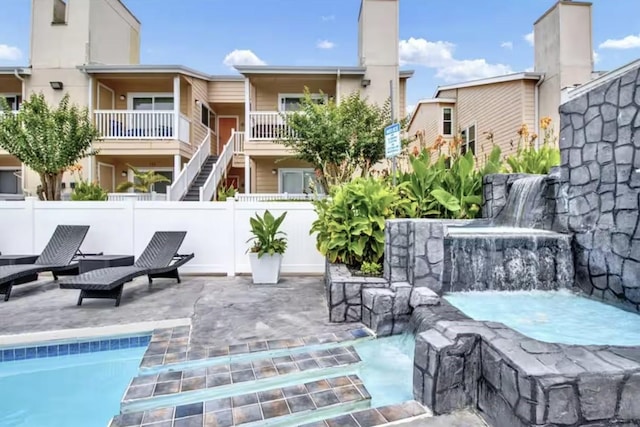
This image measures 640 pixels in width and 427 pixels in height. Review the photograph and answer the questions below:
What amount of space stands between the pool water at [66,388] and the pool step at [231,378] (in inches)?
11.0

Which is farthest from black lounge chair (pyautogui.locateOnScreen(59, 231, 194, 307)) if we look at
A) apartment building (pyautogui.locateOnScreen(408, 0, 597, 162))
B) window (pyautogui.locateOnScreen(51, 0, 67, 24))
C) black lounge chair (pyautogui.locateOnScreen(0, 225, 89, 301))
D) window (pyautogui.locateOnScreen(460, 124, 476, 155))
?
window (pyautogui.locateOnScreen(460, 124, 476, 155))

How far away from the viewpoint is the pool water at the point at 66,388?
2.88m

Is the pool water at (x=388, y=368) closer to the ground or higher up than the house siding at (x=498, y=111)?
closer to the ground

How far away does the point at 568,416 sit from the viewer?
6.84 ft

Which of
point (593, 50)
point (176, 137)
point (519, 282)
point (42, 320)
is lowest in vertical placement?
point (42, 320)

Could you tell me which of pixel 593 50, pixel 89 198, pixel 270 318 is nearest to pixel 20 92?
pixel 89 198

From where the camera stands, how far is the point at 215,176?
1360 centimetres

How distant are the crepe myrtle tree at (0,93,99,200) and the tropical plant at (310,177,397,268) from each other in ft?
26.2

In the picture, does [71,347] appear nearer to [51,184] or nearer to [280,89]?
[51,184]

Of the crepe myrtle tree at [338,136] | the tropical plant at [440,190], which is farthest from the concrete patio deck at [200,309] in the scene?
the crepe myrtle tree at [338,136]

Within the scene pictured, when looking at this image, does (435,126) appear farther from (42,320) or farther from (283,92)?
(42,320)

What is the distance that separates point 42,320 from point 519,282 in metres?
6.26

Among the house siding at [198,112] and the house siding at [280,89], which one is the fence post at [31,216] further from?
the house siding at [280,89]

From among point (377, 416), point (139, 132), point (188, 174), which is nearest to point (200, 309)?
point (377, 416)
